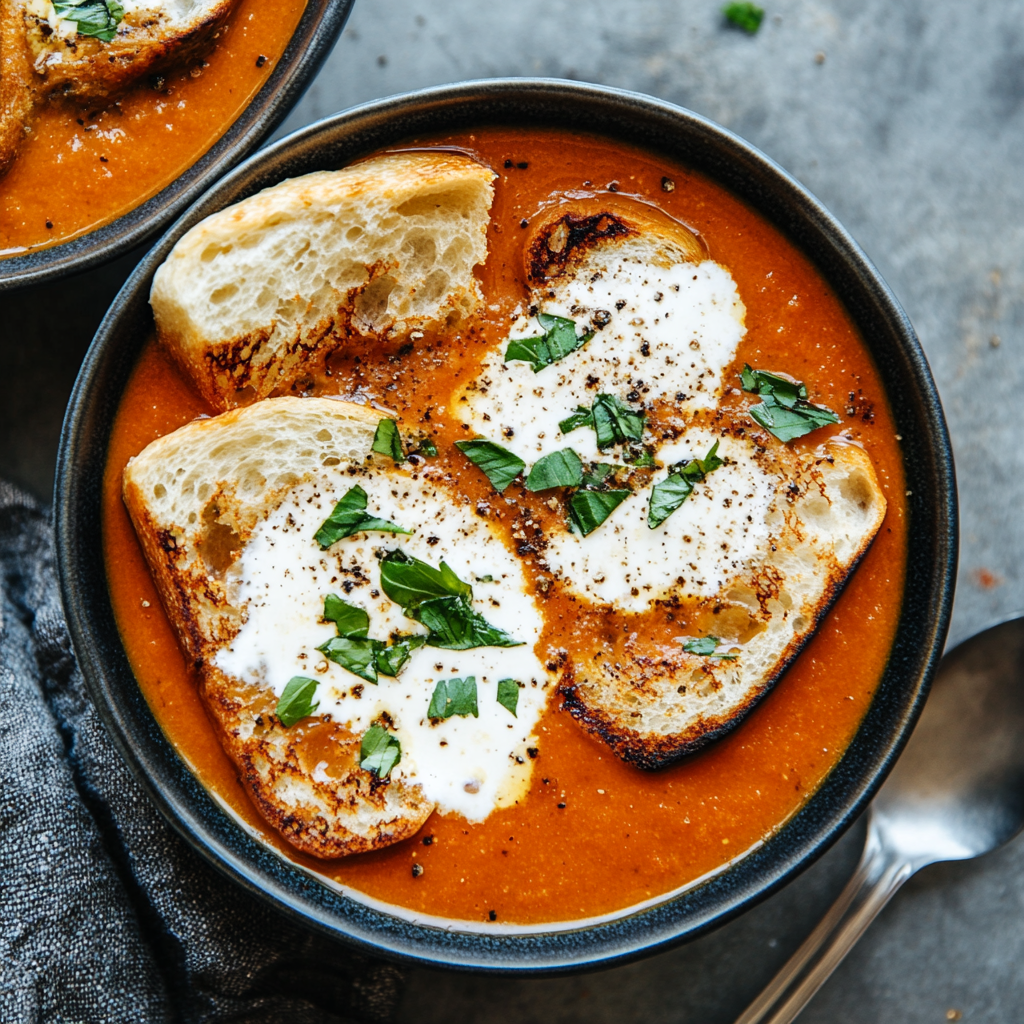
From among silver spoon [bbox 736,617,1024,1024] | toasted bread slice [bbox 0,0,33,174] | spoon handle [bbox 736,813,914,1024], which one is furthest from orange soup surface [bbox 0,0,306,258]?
spoon handle [bbox 736,813,914,1024]

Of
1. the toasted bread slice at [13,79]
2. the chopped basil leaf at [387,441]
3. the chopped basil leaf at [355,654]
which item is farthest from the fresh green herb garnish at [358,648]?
the toasted bread slice at [13,79]

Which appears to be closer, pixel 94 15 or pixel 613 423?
pixel 613 423

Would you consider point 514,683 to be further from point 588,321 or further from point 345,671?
point 588,321

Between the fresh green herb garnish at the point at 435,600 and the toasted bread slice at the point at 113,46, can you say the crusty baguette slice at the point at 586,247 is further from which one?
the toasted bread slice at the point at 113,46

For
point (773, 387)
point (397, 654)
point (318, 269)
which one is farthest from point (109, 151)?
point (773, 387)

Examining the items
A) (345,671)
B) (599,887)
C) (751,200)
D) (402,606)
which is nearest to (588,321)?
(751,200)

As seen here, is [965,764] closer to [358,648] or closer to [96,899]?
[358,648]
